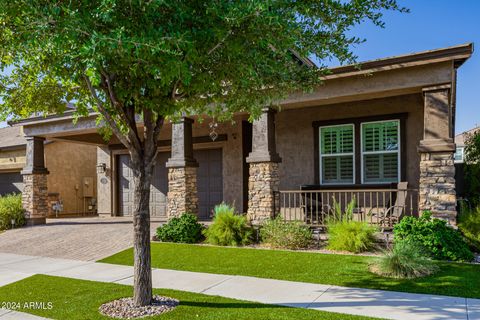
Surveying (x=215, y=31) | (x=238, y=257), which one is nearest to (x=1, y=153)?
(x=238, y=257)

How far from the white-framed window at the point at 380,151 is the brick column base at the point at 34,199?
11.6m

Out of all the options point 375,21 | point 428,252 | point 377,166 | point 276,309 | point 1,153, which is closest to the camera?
point 276,309

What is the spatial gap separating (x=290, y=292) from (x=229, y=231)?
390 centimetres

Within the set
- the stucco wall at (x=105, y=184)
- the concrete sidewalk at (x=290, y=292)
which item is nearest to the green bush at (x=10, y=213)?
the stucco wall at (x=105, y=184)

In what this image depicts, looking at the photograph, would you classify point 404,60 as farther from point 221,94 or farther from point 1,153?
point 1,153

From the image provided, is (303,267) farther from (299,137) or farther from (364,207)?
(299,137)

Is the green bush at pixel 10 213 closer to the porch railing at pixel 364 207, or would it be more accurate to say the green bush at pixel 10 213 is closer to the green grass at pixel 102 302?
the green grass at pixel 102 302

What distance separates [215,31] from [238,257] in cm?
543

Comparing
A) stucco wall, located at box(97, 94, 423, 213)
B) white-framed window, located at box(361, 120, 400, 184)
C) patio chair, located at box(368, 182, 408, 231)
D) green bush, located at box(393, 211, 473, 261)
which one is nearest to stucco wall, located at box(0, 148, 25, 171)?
stucco wall, located at box(97, 94, 423, 213)

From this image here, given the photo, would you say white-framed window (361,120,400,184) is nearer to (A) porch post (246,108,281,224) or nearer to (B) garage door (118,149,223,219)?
(A) porch post (246,108,281,224)

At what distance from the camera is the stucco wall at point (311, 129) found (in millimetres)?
10562

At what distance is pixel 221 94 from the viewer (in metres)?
5.79

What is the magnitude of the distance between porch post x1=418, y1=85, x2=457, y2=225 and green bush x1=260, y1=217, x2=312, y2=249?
2.69 metres

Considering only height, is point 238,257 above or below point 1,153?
below
